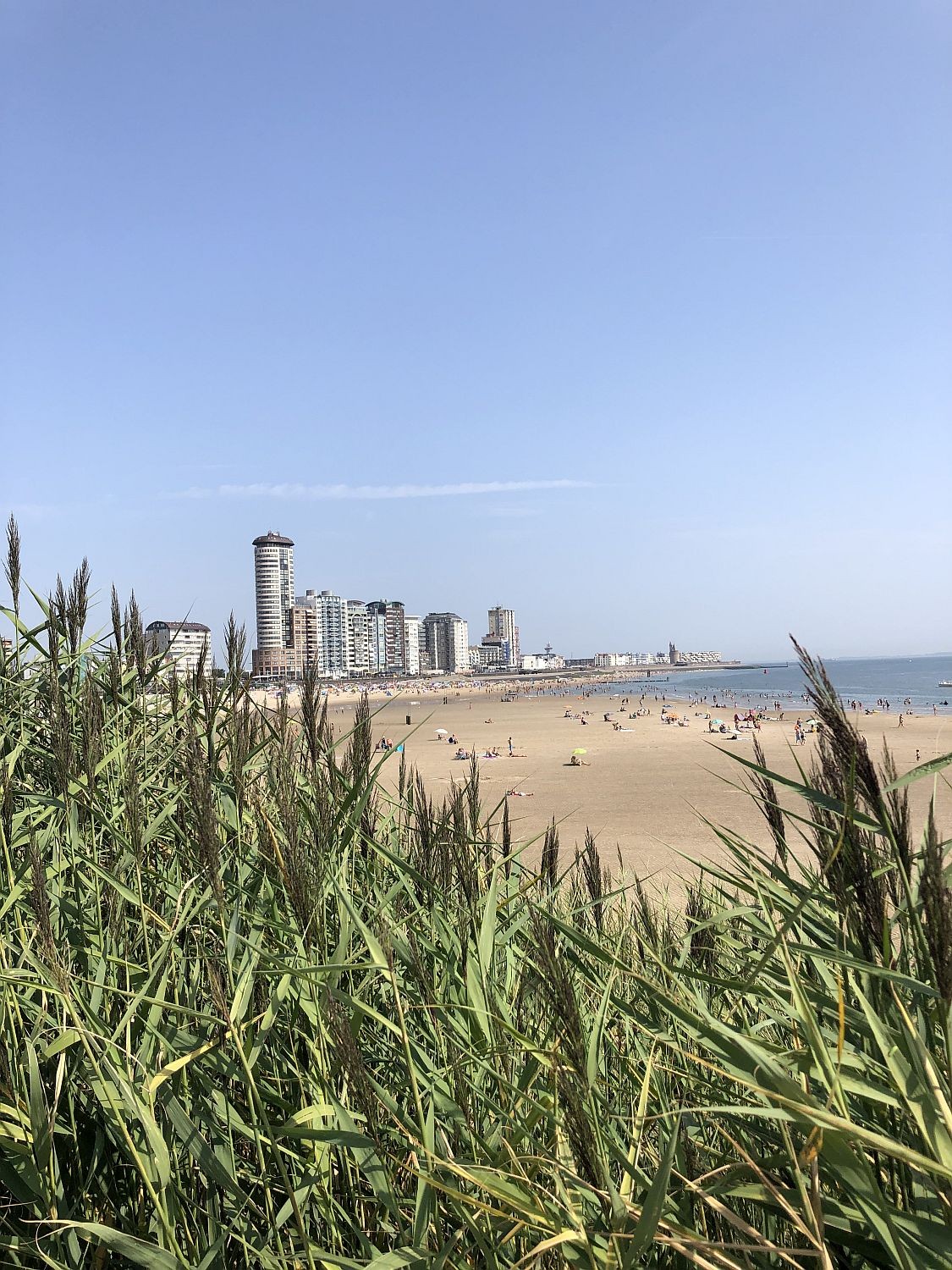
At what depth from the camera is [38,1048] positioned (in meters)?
1.51

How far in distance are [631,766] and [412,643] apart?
13836cm

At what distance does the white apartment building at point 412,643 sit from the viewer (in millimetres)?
159625

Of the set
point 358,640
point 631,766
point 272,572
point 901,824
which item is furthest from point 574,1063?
point 358,640

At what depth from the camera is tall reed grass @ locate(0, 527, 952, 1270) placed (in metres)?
0.95

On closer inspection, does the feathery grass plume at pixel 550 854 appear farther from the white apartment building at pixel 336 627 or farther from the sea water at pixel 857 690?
the white apartment building at pixel 336 627

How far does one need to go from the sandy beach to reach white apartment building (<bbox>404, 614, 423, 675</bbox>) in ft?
328

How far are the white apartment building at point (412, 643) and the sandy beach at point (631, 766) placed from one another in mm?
100070

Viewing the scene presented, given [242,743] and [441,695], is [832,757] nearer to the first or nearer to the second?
[242,743]

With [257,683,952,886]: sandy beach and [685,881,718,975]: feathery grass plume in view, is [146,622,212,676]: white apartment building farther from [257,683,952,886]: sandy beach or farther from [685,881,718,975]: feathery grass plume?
Answer: [685,881,718,975]: feathery grass plume

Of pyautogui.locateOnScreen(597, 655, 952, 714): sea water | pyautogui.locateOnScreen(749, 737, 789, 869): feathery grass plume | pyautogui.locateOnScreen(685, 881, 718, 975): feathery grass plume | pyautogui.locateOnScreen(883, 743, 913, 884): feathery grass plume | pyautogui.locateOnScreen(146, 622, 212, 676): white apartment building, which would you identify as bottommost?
pyautogui.locateOnScreen(597, 655, 952, 714): sea water

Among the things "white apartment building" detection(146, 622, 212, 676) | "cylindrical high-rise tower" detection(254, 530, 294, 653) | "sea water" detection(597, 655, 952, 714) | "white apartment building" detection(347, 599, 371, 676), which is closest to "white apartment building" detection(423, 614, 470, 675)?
"white apartment building" detection(347, 599, 371, 676)

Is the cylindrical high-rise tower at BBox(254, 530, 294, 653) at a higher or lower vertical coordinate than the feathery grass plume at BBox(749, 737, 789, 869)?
higher

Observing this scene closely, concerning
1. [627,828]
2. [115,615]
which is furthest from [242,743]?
[627,828]

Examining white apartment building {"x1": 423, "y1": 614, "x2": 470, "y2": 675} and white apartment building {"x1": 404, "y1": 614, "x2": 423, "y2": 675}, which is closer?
white apartment building {"x1": 404, "y1": 614, "x2": 423, "y2": 675}
